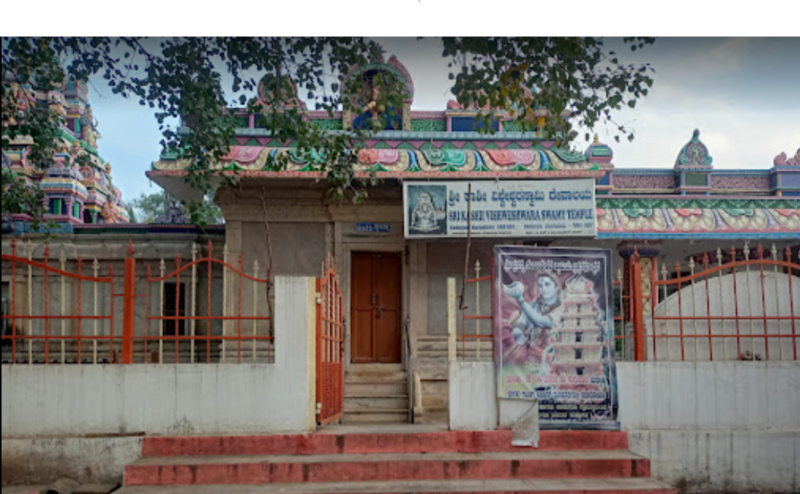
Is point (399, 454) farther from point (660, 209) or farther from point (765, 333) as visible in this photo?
point (660, 209)

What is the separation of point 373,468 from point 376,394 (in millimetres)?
3392

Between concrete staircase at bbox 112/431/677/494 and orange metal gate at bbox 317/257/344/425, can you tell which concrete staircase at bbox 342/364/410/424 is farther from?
concrete staircase at bbox 112/431/677/494

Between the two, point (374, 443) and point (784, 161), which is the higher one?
point (784, 161)

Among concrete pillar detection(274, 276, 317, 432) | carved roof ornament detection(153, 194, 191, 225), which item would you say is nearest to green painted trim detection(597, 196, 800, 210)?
concrete pillar detection(274, 276, 317, 432)

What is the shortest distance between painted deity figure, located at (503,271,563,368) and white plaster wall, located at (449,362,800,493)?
35 centimetres

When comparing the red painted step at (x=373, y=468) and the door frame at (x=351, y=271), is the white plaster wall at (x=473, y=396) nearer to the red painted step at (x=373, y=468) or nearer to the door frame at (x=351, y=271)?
the red painted step at (x=373, y=468)

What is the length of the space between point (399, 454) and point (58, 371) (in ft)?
10.7

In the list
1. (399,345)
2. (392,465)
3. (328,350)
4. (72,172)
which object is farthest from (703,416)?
(72,172)

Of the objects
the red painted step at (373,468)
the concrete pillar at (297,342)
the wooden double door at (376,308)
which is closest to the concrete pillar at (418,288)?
the wooden double door at (376,308)

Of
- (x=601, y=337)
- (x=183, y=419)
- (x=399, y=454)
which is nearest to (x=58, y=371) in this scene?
(x=183, y=419)

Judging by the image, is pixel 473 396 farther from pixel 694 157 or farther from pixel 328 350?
pixel 694 157

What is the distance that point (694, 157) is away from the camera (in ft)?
43.7

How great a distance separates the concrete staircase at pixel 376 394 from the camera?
9367 millimetres

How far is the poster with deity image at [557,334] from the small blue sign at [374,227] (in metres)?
3.88
